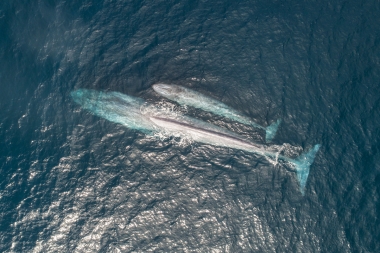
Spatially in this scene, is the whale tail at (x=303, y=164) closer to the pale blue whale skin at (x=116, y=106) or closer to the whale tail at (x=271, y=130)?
the whale tail at (x=271, y=130)

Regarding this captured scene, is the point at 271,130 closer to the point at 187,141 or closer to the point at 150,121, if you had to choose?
the point at 187,141

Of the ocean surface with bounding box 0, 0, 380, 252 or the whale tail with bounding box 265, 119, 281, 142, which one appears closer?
the ocean surface with bounding box 0, 0, 380, 252

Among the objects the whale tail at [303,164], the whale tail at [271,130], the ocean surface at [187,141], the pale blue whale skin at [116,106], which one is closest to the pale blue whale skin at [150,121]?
the pale blue whale skin at [116,106]

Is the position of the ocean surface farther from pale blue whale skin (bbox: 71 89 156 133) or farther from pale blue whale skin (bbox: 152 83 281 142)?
pale blue whale skin (bbox: 71 89 156 133)

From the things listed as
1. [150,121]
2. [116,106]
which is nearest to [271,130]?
[150,121]

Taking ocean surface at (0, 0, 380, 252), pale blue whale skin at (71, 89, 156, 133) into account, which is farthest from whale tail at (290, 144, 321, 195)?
pale blue whale skin at (71, 89, 156, 133)

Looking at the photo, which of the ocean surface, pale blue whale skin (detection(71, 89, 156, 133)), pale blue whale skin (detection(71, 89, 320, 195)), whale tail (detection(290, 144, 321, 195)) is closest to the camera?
the ocean surface

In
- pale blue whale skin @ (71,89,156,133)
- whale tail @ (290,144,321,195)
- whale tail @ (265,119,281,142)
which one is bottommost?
whale tail @ (290,144,321,195)
